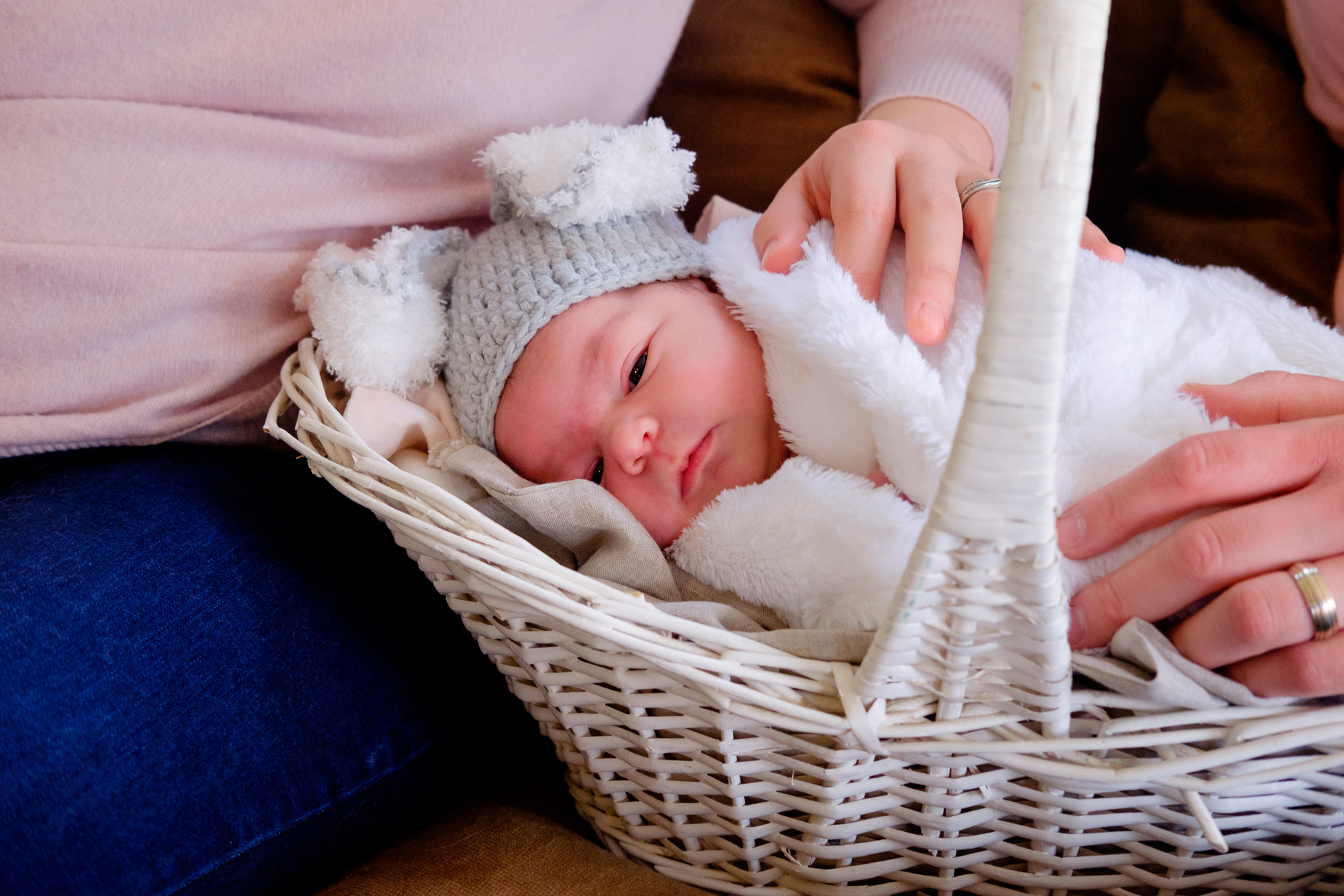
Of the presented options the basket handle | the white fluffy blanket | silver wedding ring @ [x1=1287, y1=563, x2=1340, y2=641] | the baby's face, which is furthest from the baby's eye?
silver wedding ring @ [x1=1287, y1=563, x2=1340, y2=641]

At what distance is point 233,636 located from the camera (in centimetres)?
73

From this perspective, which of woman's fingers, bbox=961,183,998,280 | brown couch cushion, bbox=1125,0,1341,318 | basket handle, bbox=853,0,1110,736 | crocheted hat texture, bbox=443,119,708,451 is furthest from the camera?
brown couch cushion, bbox=1125,0,1341,318

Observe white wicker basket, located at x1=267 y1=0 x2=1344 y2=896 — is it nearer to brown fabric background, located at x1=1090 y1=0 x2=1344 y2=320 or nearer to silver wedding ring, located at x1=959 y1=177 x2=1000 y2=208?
silver wedding ring, located at x1=959 y1=177 x2=1000 y2=208

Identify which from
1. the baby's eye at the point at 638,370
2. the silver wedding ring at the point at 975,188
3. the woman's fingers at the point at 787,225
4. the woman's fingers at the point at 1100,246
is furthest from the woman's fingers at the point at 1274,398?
the baby's eye at the point at 638,370

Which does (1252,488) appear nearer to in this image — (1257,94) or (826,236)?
(826,236)

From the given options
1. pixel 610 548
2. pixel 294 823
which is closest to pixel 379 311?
pixel 610 548

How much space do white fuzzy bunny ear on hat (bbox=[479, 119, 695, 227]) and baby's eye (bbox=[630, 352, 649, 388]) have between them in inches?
5.8

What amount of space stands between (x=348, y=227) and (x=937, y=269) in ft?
2.02

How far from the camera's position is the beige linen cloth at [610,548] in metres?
0.53

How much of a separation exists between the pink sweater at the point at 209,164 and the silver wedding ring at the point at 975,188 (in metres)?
0.46

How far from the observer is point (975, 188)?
0.76 metres

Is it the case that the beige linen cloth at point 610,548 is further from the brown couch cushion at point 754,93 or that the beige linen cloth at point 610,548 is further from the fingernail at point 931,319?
the brown couch cushion at point 754,93

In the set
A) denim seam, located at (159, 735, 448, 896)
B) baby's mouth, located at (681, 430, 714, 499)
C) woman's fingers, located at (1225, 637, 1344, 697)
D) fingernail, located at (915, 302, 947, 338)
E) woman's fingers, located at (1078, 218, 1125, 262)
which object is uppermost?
woman's fingers, located at (1078, 218, 1125, 262)

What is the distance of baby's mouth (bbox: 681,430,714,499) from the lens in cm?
83
